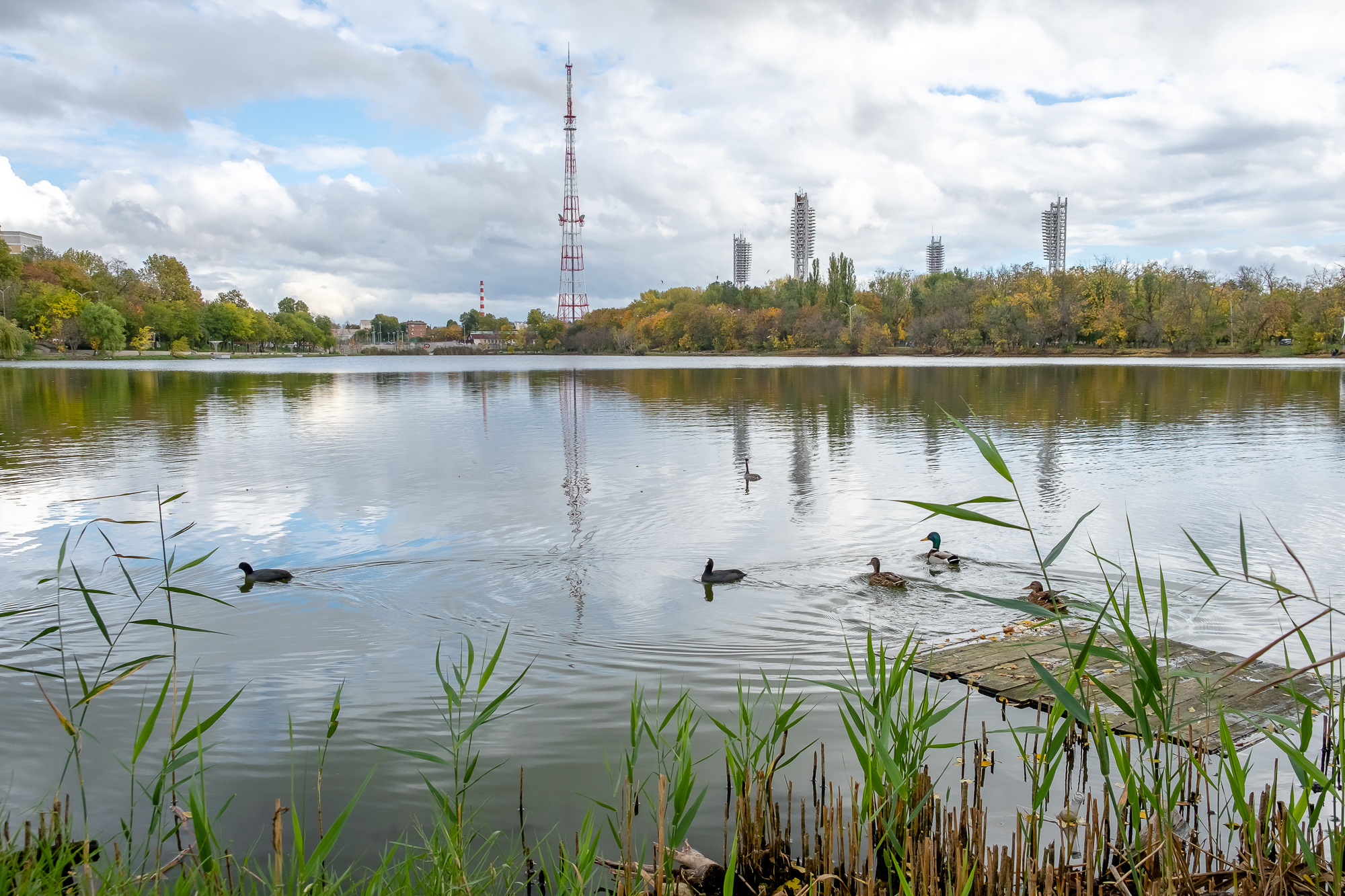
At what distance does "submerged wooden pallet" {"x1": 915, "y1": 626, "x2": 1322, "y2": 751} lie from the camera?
17.3ft

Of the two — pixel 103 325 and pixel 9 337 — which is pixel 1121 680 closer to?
pixel 9 337

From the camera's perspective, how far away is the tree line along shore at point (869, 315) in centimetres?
8206

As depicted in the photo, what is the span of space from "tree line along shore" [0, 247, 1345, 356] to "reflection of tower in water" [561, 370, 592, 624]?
48058 millimetres

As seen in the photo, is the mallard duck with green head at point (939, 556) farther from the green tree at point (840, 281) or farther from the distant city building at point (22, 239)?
the distant city building at point (22, 239)

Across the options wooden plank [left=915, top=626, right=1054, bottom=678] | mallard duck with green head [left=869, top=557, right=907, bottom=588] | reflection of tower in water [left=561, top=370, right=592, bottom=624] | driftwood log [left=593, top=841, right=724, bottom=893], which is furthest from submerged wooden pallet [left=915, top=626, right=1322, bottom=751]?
reflection of tower in water [left=561, top=370, right=592, bottom=624]

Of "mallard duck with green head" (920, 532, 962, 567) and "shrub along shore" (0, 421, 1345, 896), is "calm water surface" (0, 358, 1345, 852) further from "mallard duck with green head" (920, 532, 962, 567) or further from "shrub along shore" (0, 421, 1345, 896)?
"shrub along shore" (0, 421, 1345, 896)

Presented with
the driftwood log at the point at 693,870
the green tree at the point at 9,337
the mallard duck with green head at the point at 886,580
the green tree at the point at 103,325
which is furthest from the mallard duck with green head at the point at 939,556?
the green tree at the point at 103,325

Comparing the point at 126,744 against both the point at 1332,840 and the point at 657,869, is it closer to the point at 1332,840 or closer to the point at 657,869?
the point at 657,869

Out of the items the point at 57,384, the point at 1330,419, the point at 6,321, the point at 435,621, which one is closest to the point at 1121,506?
the point at 435,621

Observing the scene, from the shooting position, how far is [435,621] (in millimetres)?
8016

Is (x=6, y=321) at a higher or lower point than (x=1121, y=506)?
higher

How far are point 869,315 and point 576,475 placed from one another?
10379 cm

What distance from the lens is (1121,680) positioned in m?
5.93

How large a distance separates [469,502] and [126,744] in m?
8.05
